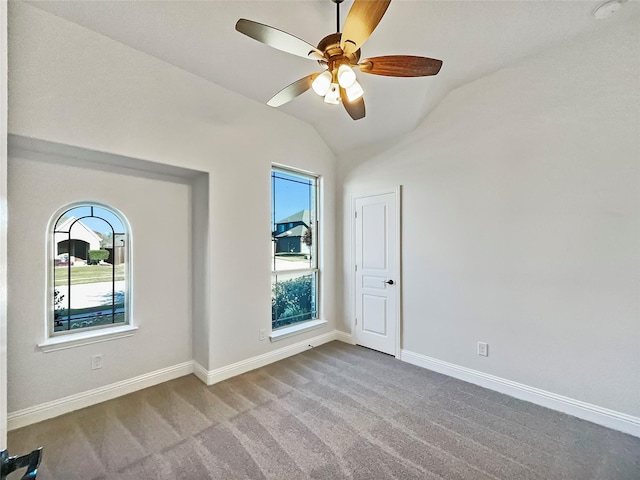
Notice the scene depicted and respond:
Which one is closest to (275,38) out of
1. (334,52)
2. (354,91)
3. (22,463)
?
(334,52)

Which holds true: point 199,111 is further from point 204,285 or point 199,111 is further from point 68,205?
point 204,285

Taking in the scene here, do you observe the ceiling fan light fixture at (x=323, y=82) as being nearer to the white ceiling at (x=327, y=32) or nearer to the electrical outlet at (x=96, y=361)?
the white ceiling at (x=327, y=32)

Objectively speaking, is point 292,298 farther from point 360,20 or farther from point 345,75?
point 360,20

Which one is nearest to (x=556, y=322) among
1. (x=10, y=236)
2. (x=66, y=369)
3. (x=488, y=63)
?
(x=488, y=63)

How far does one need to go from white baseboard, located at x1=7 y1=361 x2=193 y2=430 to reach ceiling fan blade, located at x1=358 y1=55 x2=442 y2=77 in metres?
3.35

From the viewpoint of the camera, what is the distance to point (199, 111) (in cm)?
297

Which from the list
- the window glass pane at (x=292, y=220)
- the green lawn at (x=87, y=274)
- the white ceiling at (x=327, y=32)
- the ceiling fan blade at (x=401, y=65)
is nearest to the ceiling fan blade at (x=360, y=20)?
the ceiling fan blade at (x=401, y=65)

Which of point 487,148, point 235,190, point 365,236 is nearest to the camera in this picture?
point 487,148

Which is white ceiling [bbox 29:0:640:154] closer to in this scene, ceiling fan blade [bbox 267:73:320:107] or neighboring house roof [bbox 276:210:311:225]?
ceiling fan blade [bbox 267:73:320:107]

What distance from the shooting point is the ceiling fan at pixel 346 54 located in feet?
4.91

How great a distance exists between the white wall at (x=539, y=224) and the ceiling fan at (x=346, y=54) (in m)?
1.53

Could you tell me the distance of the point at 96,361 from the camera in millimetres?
2672

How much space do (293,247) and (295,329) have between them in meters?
1.09

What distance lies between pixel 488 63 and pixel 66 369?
4.67 metres
